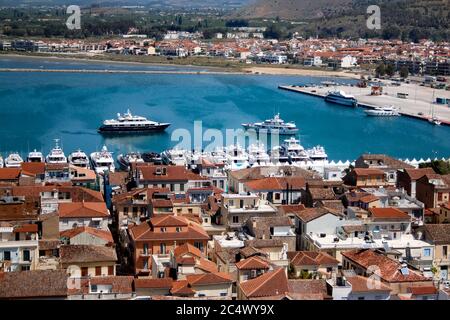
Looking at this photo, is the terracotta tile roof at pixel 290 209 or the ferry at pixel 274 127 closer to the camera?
the terracotta tile roof at pixel 290 209

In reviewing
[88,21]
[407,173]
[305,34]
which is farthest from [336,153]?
[305,34]

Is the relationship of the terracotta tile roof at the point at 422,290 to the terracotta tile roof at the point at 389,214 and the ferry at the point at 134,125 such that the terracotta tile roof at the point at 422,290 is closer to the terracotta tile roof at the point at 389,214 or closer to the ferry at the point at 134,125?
the terracotta tile roof at the point at 389,214

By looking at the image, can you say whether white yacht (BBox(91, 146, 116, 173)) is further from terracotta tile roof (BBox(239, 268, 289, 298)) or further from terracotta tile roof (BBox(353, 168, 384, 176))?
terracotta tile roof (BBox(239, 268, 289, 298))

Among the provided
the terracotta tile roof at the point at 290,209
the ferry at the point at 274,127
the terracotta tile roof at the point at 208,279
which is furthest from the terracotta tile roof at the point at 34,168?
the ferry at the point at 274,127

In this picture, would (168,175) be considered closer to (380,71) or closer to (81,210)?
(81,210)

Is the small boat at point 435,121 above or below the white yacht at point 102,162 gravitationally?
below

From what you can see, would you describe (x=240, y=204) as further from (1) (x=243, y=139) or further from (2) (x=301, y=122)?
(2) (x=301, y=122)
